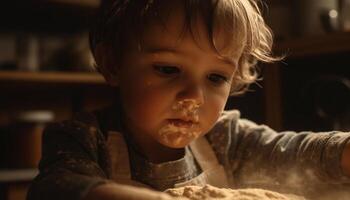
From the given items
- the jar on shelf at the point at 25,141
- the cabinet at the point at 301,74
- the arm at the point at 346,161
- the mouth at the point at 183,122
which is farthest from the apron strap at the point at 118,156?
the jar on shelf at the point at 25,141

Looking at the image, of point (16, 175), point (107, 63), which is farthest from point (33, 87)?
point (107, 63)

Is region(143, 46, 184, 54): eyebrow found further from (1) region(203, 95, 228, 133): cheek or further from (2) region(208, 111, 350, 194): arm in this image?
(2) region(208, 111, 350, 194): arm

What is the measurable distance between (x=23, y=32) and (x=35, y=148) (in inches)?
20.7

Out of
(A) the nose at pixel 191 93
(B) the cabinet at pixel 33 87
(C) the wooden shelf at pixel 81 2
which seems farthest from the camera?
(C) the wooden shelf at pixel 81 2

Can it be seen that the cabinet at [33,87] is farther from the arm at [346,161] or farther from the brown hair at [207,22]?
the arm at [346,161]

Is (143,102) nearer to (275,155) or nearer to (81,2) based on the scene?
(275,155)

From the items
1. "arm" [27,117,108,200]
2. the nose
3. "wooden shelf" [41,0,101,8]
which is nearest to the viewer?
"arm" [27,117,108,200]

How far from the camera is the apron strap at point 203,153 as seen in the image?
70cm

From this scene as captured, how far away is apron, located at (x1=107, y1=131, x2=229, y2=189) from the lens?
603mm

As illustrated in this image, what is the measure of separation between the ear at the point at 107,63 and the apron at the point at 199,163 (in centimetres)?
8

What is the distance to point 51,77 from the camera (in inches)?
62.7

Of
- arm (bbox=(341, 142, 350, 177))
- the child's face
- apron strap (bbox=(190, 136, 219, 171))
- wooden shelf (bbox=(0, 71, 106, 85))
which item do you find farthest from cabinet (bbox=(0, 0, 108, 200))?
arm (bbox=(341, 142, 350, 177))

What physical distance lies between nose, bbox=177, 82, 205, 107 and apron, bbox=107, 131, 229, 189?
0.11 m

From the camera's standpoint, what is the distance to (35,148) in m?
1.51
